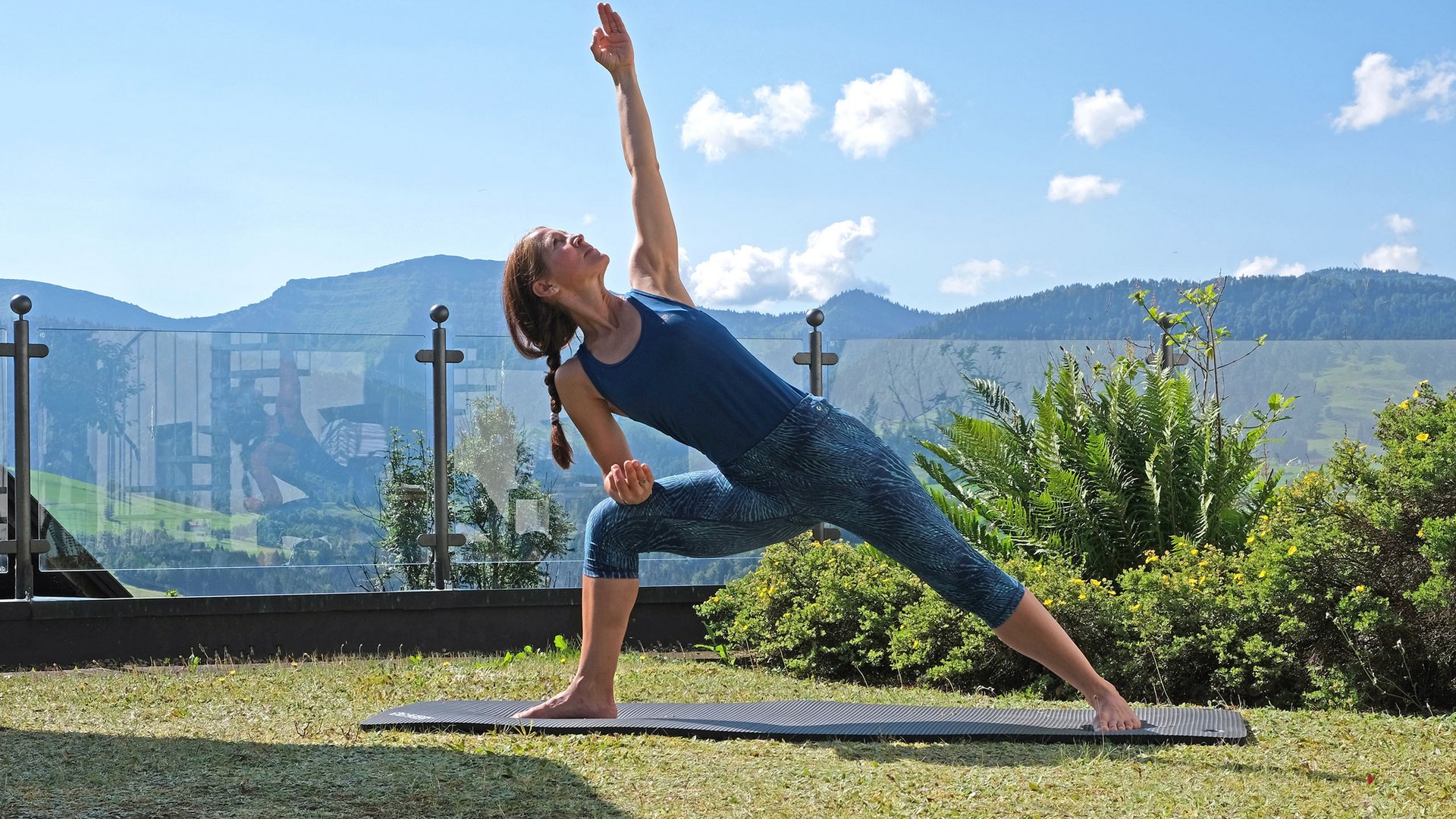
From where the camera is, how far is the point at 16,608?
7.39 m

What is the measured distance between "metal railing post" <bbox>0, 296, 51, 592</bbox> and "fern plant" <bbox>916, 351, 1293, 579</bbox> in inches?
210

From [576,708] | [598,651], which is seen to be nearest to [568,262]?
[598,651]

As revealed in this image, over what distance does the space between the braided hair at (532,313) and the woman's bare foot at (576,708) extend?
37.7 inches

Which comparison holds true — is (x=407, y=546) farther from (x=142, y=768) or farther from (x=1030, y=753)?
(x=1030, y=753)

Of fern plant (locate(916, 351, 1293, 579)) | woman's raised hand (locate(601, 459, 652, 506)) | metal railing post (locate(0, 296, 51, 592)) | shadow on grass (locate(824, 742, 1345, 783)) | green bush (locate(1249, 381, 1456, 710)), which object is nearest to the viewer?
shadow on grass (locate(824, 742, 1345, 783))

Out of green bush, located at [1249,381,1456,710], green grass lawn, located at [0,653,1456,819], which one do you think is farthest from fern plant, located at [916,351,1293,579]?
green grass lawn, located at [0,653,1456,819]

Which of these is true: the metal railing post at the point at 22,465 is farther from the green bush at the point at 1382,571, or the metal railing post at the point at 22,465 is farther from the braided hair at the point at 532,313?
the green bush at the point at 1382,571

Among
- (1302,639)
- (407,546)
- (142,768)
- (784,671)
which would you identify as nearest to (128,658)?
(407,546)

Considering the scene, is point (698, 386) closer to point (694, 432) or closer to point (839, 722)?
point (694, 432)

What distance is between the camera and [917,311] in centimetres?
6794

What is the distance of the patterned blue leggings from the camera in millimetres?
3832

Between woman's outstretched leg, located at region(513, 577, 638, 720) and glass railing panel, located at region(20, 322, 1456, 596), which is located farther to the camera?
glass railing panel, located at region(20, 322, 1456, 596)

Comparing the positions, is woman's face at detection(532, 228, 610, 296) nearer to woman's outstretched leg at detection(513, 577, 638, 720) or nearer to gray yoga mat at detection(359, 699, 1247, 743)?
woman's outstretched leg at detection(513, 577, 638, 720)

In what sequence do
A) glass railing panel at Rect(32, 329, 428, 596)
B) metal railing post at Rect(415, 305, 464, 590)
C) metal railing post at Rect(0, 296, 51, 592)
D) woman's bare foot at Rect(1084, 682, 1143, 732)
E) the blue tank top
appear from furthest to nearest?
metal railing post at Rect(415, 305, 464, 590)
glass railing panel at Rect(32, 329, 428, 596)
metal railing post at Rect(0, 296, 51, 592)
woman's bare foot at Rect(1084, 682, 1143, 732)
the blue tank top
